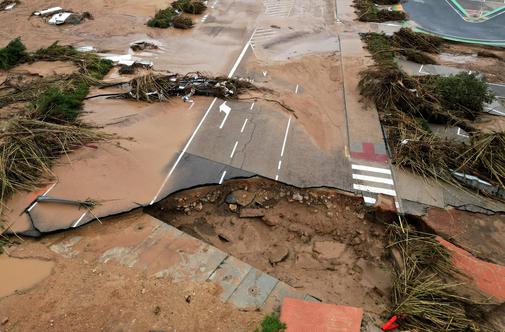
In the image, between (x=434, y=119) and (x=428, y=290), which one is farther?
(x=434, y=119)

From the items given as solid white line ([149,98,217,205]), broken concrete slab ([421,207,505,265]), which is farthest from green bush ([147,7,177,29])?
broken concrete slab ([421,207,505,265])

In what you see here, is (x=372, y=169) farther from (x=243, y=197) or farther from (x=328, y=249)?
(x=243, y=197)

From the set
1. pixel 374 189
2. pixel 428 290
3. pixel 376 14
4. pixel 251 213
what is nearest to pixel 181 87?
pixel 251 213

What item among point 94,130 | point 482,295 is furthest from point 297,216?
point 94,130

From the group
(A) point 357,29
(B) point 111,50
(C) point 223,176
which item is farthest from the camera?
(A) point 357,29

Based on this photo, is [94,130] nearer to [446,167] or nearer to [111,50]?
[111,50]

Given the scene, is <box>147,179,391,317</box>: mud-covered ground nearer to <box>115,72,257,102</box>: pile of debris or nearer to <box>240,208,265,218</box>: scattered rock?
<box>240,208,265,218</box>: scattered rock
